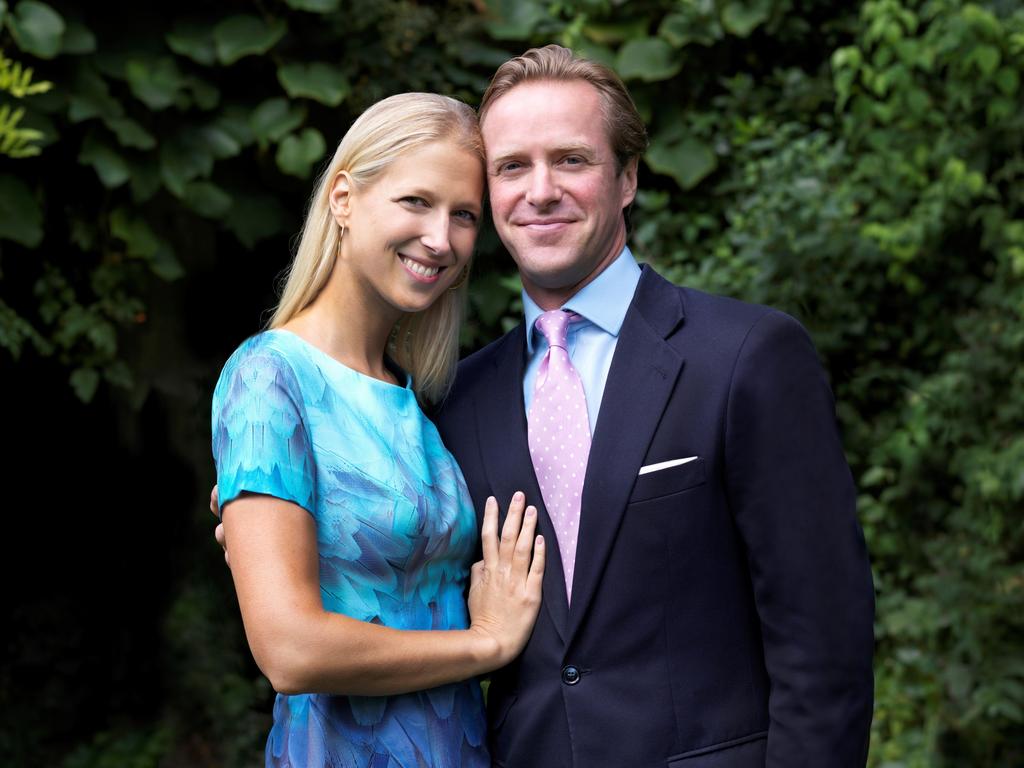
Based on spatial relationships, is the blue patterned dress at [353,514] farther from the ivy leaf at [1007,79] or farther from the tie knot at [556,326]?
the ivy leaf at [1007,79]

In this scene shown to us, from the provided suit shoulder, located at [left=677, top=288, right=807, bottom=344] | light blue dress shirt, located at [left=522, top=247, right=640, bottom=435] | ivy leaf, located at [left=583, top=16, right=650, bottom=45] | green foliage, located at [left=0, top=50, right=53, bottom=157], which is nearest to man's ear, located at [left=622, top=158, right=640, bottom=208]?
light blue dress shirt, located at [left=522, top=247, right=640, bottom=435]

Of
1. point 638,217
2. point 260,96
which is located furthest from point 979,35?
point 260,96

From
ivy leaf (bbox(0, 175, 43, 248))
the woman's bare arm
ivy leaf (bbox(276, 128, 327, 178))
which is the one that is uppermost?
ivy leaf (bbox(276, 128, 327, 178))

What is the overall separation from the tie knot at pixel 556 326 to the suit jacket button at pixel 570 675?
567 millimetres

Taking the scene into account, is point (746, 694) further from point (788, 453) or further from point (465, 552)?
point (465, 552)

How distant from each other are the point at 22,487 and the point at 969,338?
3.54 m

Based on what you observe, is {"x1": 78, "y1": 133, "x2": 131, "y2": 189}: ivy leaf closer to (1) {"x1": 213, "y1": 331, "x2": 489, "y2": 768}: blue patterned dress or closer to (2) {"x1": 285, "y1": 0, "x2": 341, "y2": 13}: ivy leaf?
(2) {"x1": 285, "y1": 0, "x2": 341, "y2": 13}: ivy leaf

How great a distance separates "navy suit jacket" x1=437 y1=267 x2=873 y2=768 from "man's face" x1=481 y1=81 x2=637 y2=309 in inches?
10.4

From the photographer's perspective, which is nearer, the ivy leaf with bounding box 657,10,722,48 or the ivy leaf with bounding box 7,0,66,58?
the ivy leaf with bounding box 7,0,66,58

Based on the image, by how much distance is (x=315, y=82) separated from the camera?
421 cm

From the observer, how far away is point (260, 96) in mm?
4352

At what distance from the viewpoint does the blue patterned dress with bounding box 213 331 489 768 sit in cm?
197

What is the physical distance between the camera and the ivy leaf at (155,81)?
401 centimetres

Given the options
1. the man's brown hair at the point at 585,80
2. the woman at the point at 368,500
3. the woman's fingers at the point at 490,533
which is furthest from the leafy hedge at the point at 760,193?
the woman's fingers at the point at 490,533
